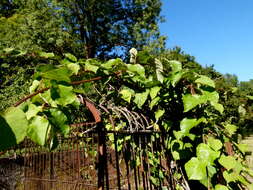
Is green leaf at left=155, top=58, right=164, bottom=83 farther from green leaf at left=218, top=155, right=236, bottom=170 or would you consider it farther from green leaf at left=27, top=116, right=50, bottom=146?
green leaf at left=27, top=116, right=50, bottom=146

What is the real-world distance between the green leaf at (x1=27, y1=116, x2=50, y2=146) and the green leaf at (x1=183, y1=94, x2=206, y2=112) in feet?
2.15

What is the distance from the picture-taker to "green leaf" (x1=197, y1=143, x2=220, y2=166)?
1.10 meters

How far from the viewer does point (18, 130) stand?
46 cm

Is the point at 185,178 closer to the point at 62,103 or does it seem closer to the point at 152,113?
the point at 152,113

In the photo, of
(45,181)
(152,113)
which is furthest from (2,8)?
(152,113)

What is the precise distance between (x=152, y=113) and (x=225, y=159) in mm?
449

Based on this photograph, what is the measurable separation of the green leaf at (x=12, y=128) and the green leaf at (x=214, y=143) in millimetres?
883

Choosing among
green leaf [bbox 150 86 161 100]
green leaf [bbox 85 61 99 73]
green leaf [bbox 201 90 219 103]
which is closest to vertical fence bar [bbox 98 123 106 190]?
green leaf [bbox 85 61 99 73]

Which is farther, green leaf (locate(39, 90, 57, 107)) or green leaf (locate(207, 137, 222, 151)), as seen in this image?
green leaf (locate(207, 137, 222, 151))

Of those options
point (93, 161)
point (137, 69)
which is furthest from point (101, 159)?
point (93, 161)

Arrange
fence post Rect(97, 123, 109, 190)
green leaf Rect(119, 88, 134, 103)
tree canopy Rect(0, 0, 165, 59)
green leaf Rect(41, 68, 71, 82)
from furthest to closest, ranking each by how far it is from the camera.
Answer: tree canopy Rect(0, 0, 165, 59) → green leaf Rect(119, 88, 134, 103) → fence post Rect(97, 123, 109, 190) → green leaf Rect(41, 68, 71, 82)

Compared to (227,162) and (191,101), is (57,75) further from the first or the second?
(227,162)

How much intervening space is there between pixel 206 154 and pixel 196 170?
0.08 m

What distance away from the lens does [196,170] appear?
1087 mm
